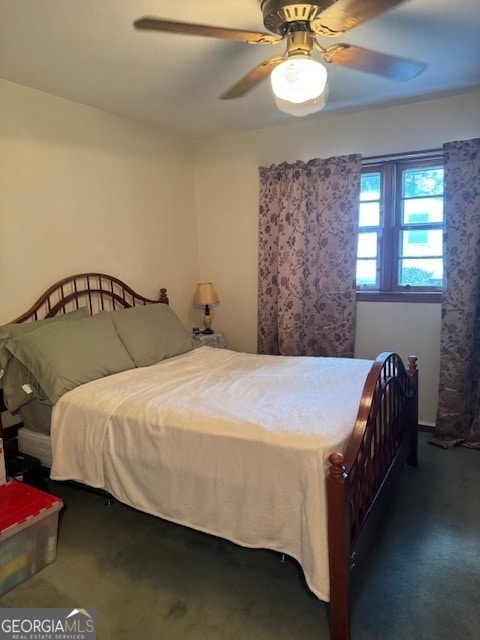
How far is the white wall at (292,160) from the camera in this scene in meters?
3.23

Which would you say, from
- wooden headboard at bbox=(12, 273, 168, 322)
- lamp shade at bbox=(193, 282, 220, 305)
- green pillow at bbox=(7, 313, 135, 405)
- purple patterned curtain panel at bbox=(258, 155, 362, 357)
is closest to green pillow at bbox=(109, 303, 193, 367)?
green pillow at bbox=(7, 313, 135, 405)

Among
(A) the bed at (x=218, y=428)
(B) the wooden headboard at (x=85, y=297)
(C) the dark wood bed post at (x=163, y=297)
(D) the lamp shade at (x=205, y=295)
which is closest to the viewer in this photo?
(A) the bed at (x=218, y=428)

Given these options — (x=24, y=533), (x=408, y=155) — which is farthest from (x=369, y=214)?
(x=24, y=533)

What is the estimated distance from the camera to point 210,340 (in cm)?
392

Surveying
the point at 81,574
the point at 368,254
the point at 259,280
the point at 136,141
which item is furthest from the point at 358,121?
the point at 81,574

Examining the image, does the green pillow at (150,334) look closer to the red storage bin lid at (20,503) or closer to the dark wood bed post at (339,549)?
the red storage bin lid at (20,503)

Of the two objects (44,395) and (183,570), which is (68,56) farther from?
(183,570)

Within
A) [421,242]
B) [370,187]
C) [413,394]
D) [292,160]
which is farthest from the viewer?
[292,160]

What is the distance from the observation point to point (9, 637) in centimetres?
161

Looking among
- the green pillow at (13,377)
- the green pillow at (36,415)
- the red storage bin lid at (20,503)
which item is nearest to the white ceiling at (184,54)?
the green pillow at (13,377)

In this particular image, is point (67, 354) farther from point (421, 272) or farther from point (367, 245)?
point (421, 272)

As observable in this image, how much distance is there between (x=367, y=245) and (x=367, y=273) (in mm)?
228

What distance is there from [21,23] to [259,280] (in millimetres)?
2474

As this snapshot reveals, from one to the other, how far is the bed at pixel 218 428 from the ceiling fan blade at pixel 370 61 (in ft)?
4.54
